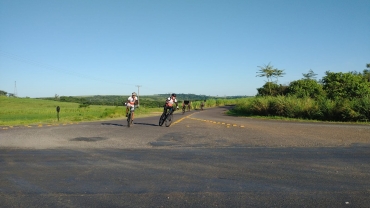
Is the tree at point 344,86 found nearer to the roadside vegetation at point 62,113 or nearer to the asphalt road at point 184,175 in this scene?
the roadside vegetation at point 62,113

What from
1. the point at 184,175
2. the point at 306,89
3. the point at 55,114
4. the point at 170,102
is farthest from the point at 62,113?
the point at 184,175

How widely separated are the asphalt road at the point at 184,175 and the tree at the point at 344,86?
2804 cm

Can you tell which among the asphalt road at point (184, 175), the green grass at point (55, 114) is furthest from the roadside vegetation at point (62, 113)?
the asphalt road at point (184, 175)

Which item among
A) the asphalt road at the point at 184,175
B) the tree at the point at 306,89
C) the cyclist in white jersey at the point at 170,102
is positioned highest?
the tree at the point at 306,89

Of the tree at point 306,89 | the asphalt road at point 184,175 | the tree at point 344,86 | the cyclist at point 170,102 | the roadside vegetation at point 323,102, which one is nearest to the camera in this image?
the asphalt road at point 184,175

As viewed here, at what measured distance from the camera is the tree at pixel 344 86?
35.8m

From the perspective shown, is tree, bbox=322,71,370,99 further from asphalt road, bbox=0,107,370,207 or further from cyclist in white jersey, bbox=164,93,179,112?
asphalt road, bbox=0,107,370,207

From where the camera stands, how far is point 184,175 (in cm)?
655

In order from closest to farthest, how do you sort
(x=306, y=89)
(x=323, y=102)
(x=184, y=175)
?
1. (x=184, y=175)
2. (x=323, y=102)
3. (x=306, y=89)

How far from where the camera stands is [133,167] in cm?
734

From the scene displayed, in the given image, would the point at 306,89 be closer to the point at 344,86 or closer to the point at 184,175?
the point at 344,86

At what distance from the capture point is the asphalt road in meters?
5.00

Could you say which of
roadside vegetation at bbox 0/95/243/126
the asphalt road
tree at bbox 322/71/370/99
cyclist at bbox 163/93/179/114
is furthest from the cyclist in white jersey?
tree at bbox 322/71/370/99

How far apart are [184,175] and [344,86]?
38232 mm
